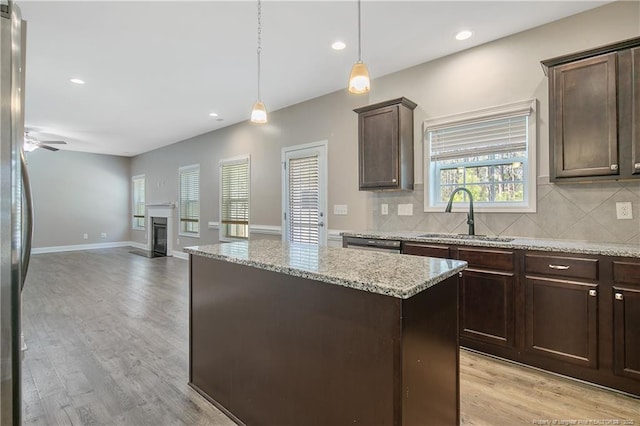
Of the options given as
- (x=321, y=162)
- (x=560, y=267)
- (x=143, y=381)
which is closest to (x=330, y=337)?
(x=143, y=381)

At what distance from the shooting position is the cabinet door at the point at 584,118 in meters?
2.34

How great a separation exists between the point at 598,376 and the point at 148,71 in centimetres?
511

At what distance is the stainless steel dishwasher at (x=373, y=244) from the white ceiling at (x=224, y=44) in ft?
6.44

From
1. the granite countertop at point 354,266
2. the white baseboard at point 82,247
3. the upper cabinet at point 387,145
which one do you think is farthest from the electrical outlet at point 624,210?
the white baseboard at point 82,247

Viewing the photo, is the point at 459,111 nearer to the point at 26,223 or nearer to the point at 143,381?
the point at 26,223

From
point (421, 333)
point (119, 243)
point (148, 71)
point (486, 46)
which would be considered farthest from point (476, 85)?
point (119, 243)

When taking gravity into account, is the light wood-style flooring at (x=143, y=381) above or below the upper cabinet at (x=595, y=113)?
below

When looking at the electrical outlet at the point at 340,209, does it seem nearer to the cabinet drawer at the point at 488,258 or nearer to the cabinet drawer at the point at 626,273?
the cabinet drawer at the point at 488,258

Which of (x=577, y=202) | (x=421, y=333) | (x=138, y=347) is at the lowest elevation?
(x=138, y=347)

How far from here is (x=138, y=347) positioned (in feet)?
9.31

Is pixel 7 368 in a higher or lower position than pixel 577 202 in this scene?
lower

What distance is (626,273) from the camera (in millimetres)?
2064

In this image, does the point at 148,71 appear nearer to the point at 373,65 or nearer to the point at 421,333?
the point at 373,65

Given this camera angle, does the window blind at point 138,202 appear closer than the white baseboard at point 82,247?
No
